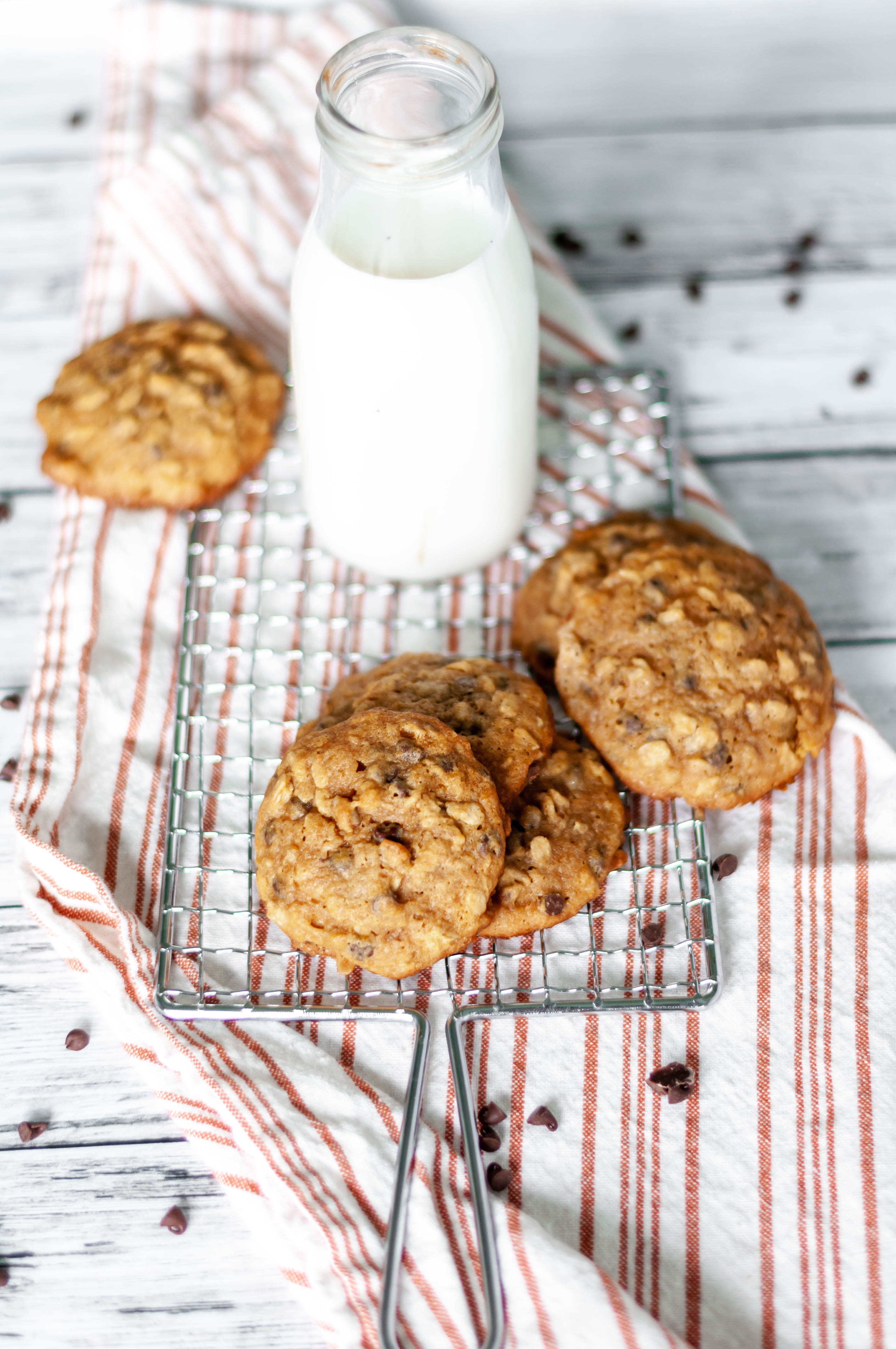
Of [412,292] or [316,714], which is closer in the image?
[412,292]

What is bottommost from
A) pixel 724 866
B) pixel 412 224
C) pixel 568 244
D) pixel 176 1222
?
pixel 176 1222

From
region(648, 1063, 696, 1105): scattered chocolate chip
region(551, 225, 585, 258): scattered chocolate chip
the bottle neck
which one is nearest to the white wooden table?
region(551, 225, 585, 258): scattered chocolate chip

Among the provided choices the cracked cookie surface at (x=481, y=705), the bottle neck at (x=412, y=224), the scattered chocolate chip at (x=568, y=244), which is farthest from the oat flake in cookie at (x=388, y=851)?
the scattered chocolate chip at (x=568, y=244)

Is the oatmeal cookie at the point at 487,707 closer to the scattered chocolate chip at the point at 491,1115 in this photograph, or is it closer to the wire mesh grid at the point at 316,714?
the wire mesh grid at the point at 316,714

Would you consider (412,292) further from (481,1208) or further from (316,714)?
(481,1208)

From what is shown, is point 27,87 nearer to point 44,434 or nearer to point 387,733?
point 44,434

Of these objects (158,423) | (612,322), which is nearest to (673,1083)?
(158,423)
